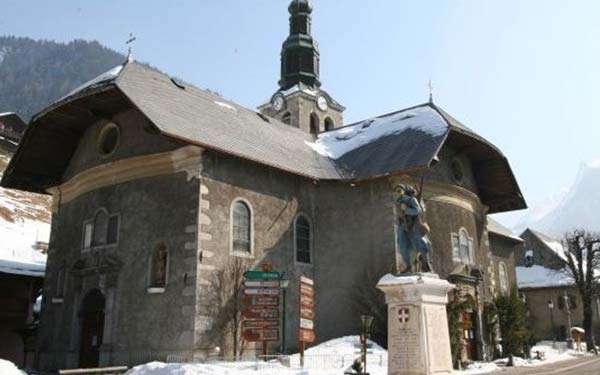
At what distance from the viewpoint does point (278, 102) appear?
4312 centimetres

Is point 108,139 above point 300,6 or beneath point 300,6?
beneath

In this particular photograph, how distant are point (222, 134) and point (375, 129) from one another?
8.67 metres

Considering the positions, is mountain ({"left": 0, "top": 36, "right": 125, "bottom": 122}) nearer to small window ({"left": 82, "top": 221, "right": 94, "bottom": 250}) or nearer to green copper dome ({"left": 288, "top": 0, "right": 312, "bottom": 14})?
green copper dome ({"left": 288, "top": 0, "right": 312, "bottom": 14})

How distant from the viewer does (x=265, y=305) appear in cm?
1856

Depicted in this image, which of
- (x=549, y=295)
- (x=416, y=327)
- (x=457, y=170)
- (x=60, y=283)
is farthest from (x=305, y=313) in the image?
(x=549, y=295)

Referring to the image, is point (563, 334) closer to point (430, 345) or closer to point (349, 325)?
point (349, 325)

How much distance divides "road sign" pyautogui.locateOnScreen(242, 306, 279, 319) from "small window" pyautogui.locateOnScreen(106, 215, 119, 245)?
217 inches

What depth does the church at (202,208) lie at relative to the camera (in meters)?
19.4

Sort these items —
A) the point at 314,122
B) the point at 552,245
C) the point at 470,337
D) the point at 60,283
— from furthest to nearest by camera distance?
the point at 552,245 → the point at 314,122 → the point at 470,337 → the point at 60,283

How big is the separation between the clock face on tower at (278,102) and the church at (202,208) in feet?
49.6

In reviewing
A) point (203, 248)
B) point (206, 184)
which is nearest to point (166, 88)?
point (206, 184)

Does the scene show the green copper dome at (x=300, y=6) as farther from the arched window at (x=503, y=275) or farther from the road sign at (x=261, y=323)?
the road sign at (x=261, y=323)

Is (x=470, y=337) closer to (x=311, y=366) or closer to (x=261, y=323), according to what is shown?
(x=311, y=366)

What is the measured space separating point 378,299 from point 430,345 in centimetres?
1037
